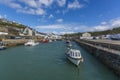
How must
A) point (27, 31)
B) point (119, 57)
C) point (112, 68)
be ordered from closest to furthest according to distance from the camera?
1. point (119, 57)
2. point (112, 68)
3. point (27, 31)

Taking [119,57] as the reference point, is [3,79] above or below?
below

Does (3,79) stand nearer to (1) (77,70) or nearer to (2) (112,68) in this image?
(1) (77,70)

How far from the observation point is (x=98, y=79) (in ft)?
68.8

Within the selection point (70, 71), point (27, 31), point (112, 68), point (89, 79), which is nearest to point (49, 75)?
point (70, 71)

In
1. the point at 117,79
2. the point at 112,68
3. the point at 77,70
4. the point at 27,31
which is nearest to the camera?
the point at 117,79

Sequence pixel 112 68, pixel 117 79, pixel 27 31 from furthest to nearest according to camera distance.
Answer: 1. pixel 27 31
2. pixel 112 68
3. pixel 117 79

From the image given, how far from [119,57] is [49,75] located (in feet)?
32.8

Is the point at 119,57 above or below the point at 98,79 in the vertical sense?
above

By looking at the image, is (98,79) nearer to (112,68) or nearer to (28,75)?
(112,68)

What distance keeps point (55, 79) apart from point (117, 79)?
25.4 feet

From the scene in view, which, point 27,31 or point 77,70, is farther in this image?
point 27,31

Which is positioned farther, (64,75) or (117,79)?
(64,75)

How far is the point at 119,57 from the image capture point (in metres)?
22.3

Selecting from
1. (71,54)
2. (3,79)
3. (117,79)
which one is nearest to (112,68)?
(117,79)
